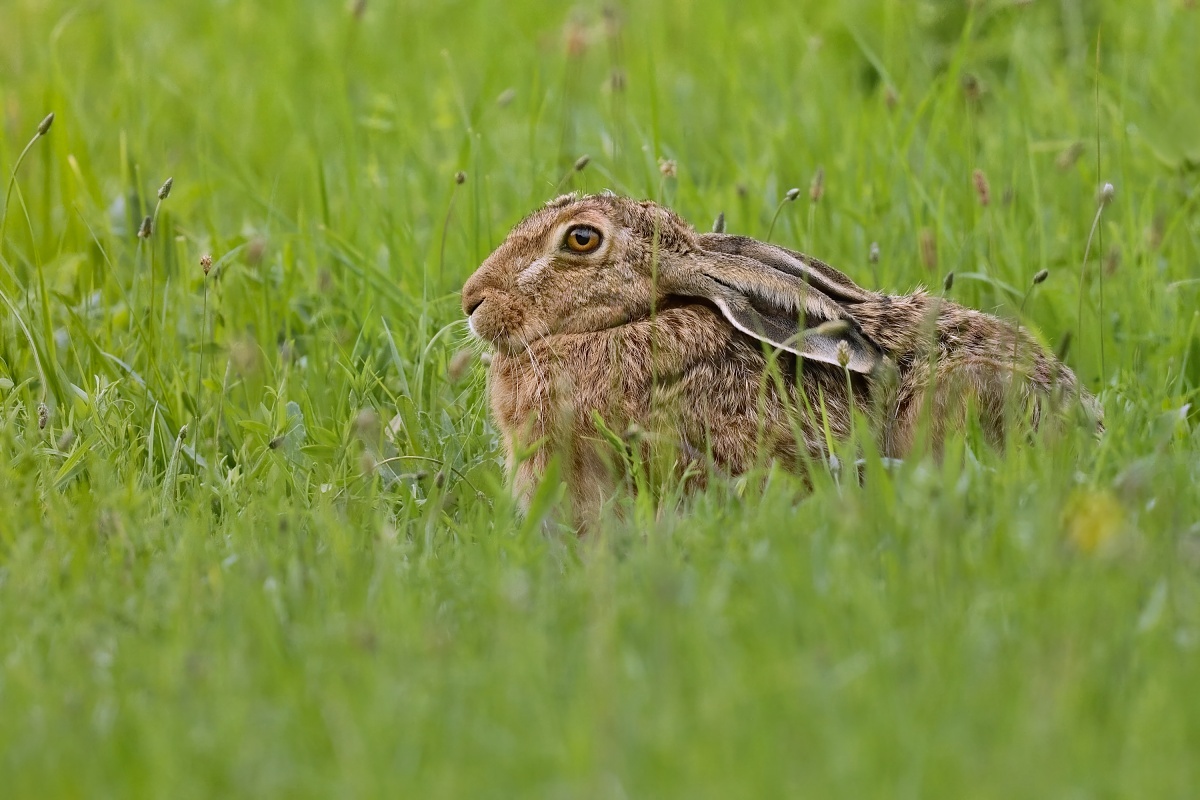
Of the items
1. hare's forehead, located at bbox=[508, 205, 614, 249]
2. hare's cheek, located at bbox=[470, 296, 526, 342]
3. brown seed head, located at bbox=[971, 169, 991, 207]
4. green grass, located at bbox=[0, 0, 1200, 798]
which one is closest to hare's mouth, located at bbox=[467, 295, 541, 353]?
hare's cheek, located at bbox=[470, 296, 526, 342]

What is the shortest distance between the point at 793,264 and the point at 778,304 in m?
0.20

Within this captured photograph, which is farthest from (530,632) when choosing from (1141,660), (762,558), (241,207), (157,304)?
(241,207)

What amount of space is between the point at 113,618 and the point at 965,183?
4021 mm

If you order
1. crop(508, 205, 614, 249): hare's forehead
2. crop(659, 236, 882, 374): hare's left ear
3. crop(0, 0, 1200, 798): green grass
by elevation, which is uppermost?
crop(508, 205, 614, 249): hare's forehead

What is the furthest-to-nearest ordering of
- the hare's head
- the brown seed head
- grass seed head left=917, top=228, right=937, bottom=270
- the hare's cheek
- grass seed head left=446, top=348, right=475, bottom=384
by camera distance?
the brown seed head, grass seed head left=917, top=228, right=937, bottom=270, the hare's cheek, the hare's head, grass seed head left=446, top=348, right=475, bottom=384

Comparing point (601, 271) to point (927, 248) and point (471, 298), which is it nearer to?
point (471, 298)

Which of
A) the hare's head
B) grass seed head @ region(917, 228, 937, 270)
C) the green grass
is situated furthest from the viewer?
grass seed head @ region(917, 228, 937, 270)

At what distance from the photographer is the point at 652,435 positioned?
4.46 m

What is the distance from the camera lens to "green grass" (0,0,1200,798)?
2.86 m

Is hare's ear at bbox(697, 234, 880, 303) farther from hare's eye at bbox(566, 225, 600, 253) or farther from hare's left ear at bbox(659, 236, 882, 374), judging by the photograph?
hare's eye at bbox(566, 225, 600, 253)

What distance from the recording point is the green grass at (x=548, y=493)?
286 centimetres

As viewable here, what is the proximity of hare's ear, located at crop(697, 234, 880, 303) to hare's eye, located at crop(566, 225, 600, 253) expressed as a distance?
1.05ft

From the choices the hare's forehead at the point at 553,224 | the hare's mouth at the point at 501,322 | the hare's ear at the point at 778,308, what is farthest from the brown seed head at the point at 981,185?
the hare's mouth at the point at 501,322

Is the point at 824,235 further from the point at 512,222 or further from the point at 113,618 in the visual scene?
the point at 113,618
